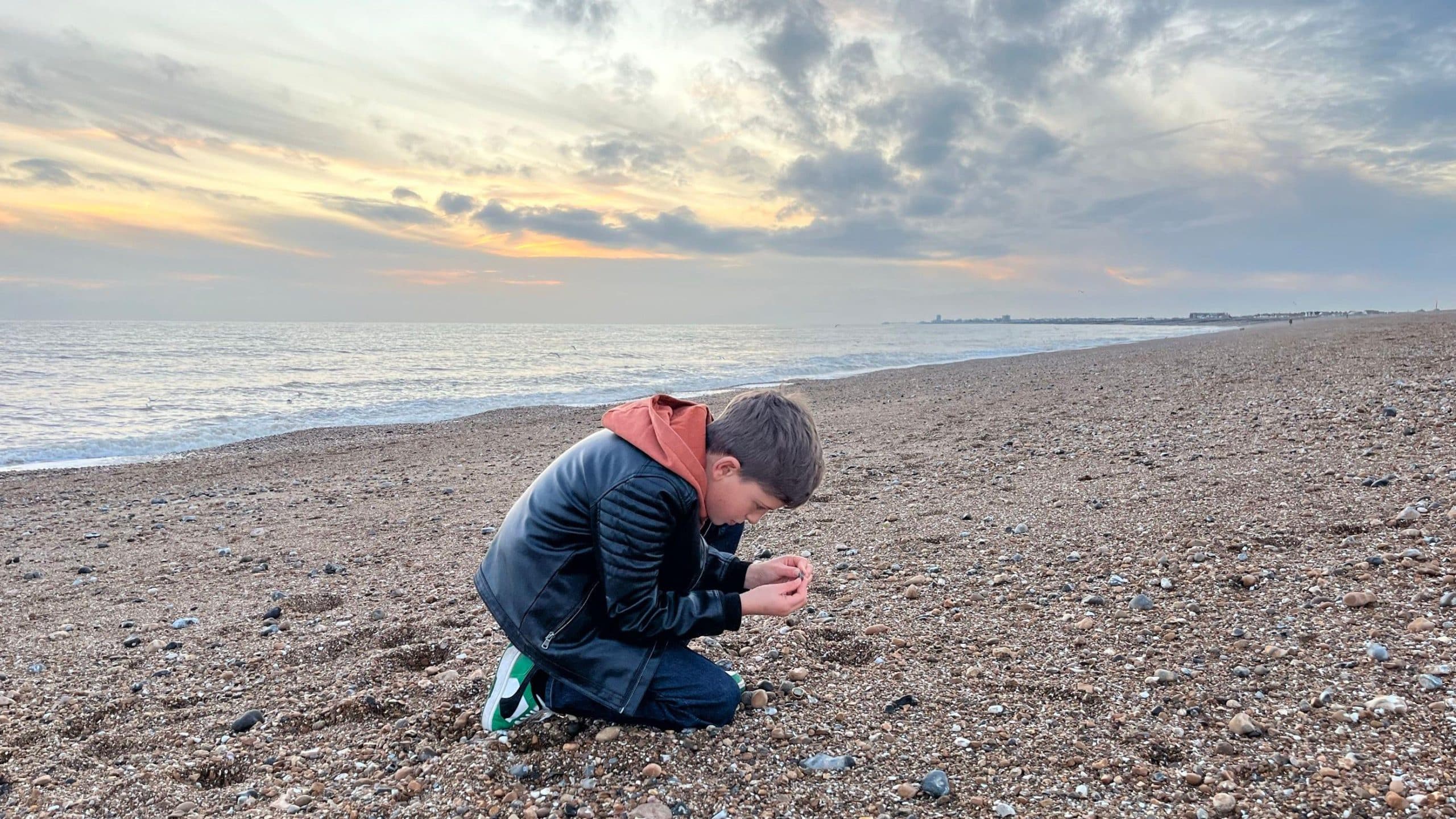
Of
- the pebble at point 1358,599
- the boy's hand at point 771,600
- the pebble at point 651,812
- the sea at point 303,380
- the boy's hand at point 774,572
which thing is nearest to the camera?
the pebble at point 651,812

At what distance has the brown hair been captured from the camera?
9.52 ft

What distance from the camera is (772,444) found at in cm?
290

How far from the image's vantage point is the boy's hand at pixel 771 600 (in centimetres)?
307

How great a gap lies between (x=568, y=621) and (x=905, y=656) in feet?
5.70

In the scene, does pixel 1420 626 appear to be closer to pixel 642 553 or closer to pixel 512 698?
pixel 642 553

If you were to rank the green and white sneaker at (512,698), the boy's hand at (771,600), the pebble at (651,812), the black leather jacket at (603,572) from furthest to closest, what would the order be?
the green and white sneaker at (512,698)
the boy's hand at (771,600)
the black leather jacket at (603,572)
the pebble at (651,812)

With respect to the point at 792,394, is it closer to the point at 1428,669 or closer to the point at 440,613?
the point at 1428,669

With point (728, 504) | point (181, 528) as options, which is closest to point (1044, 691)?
point (728, 504)

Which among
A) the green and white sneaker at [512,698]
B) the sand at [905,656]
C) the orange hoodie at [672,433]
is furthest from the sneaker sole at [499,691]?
the orange hoodie at [672,433]

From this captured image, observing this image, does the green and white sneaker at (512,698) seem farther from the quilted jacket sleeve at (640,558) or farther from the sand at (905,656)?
the quilted jacket sleeve at (640,558)

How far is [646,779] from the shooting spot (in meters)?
2.89

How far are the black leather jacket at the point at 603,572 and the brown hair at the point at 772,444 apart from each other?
0.83 ft

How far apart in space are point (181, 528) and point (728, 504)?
8157 millimetres

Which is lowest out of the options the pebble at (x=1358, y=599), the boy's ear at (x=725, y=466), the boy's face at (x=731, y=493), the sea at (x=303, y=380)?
the sea at (x=303, y=380)
